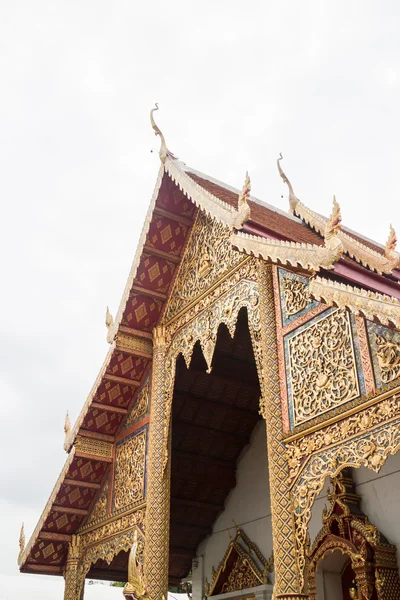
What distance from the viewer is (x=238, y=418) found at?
861 centimetres

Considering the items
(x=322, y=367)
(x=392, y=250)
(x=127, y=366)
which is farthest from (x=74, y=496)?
(x=392, y=250)

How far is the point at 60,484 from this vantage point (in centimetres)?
764

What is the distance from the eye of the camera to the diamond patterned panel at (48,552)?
Result: 797 cm

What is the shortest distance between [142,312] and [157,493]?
1.99 metres

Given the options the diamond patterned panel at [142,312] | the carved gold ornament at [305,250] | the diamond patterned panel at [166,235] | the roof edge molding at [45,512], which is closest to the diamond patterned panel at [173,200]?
the diamond patterned panel at [166,235]

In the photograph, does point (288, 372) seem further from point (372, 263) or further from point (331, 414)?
point (372, 263)

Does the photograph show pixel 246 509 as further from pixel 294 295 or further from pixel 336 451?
pixel 336 451

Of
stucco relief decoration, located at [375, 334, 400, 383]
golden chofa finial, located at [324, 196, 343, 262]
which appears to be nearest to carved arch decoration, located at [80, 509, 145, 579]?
stucco relief decoration, located at [375, 334, 400, 383]

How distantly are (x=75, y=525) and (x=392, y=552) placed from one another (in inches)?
146

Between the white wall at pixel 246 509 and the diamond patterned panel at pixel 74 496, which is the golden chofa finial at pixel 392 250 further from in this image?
the diamond patterned panel at pixel 74 496

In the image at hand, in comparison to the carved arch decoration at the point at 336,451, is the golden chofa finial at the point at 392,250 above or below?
above

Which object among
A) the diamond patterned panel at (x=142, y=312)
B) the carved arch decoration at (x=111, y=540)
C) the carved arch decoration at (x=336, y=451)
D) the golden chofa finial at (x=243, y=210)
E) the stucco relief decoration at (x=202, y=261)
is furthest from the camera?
the diamond patterned panel at (x=142, y=312)

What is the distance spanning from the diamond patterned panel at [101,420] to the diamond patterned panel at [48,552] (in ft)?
5.08

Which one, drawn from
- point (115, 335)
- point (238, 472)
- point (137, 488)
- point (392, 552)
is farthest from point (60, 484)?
point (392, 552)
